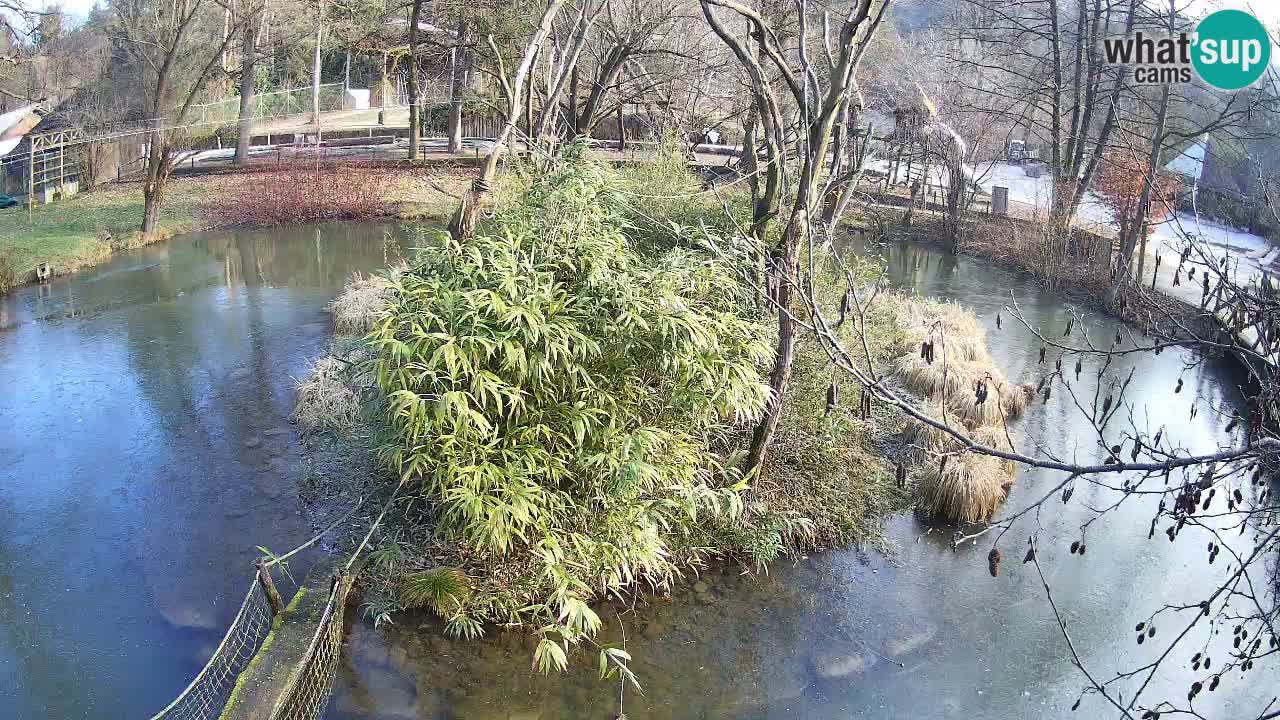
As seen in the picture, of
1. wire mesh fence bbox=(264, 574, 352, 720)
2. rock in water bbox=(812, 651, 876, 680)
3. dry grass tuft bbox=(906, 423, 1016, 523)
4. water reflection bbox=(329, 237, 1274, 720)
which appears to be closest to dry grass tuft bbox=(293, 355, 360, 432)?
wire mesh fence bbox=(264, 574, 352, 720)

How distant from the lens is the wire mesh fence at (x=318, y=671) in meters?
5.21

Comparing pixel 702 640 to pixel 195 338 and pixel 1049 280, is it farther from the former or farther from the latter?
pixel 1049 280

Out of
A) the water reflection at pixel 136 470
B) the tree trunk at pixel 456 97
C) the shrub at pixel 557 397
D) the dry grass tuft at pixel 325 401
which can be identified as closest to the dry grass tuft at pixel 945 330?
the shrub at pixel 557 397

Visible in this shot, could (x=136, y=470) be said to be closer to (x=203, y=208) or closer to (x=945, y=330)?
(x=945, y=330)

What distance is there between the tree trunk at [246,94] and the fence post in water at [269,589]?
1756cm

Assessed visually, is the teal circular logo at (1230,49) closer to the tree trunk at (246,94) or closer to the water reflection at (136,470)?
the water reflection at (136,470)

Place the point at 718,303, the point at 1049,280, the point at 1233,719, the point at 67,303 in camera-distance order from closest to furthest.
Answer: the point at 1233,719
the point at 718,303
the point at 67,303
the point at 1049,280

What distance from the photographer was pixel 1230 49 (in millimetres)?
11586

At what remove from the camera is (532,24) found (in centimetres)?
1850

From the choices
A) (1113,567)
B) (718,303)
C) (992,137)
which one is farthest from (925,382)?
(992,137)

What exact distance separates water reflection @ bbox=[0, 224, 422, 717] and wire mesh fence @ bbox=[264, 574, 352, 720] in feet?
2.86

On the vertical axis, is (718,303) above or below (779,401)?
above

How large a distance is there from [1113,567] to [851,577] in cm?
195

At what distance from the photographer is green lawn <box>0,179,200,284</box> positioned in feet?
47.7
